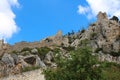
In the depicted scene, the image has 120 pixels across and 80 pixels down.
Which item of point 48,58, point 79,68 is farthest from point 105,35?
point 79,68

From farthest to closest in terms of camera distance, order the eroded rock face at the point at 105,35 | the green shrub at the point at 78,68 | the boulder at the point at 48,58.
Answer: the eroded rock face at the point at 105,35 < the boulder at the point at 48,58 < the green shrub at the point at 78,68

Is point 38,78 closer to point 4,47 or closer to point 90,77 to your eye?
point 90,77

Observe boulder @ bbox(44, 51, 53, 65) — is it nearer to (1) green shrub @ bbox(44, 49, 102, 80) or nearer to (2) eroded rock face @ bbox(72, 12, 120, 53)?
(2) eroded rock face @ bbox(72, 12, 120, 53)

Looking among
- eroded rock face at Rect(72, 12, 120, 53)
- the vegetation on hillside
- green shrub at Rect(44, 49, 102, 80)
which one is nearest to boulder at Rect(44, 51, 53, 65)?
eroded rock face at Rect(72, 12, 120, 53)

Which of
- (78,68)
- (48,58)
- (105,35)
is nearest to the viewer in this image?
(78,68)

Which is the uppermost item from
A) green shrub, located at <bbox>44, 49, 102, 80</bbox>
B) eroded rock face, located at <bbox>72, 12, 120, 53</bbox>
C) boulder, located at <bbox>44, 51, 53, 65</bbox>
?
eroded rock face, located at <bbox>72, 12, 120, 53</bbox>

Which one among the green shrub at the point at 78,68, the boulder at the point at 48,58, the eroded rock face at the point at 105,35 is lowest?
the green shrub at the point at 78,68

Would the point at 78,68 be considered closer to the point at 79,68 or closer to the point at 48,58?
the point at 79,68

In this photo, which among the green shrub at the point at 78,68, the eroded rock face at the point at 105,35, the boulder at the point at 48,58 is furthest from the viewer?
the eroded rock face at the point at 105,35

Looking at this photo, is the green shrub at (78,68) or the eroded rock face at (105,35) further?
the eroded rock face at (105,35)

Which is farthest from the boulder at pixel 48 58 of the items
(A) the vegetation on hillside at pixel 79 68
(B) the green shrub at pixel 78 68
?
(B) the green shrub at pixel 78 68

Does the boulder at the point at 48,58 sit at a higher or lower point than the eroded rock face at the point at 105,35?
lower

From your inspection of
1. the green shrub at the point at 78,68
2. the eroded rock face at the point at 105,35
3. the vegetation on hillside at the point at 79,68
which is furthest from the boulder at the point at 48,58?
the green shrub at the point at 78,68

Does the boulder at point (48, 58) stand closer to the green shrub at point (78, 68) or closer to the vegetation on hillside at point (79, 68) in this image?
the vegetation on hillside at point (79, 68)
